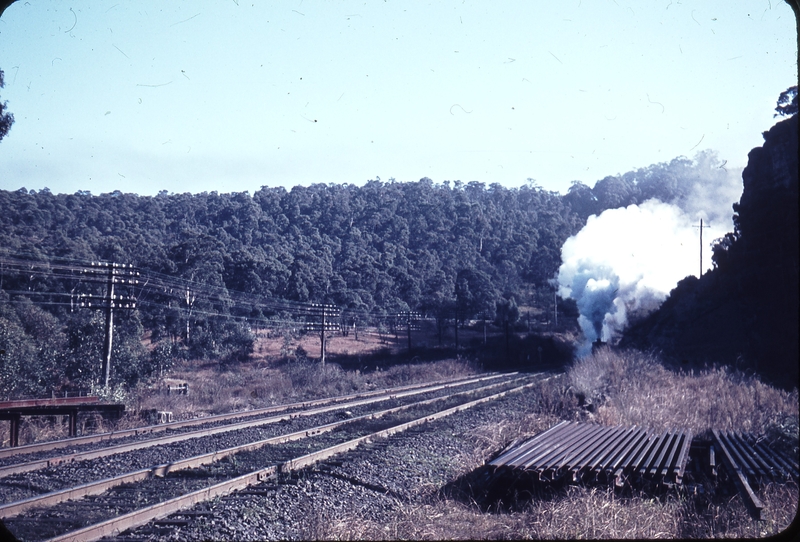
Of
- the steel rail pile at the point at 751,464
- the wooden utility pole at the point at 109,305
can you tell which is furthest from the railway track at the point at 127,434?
the steel rail pile at the point at 751,464

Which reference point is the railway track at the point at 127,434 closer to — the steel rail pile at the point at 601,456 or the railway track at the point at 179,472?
the railway track at the point at 179,472

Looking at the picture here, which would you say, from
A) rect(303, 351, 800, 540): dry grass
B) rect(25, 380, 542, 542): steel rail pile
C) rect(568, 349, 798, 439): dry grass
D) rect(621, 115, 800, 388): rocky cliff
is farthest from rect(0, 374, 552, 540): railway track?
rect(621, 115, 800, 388): rocky cliff

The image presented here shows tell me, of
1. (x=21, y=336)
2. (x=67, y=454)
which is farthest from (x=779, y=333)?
(x=21, y=336)

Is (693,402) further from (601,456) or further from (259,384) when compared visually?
(259,384)

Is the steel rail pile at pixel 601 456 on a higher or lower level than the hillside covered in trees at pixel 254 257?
lower

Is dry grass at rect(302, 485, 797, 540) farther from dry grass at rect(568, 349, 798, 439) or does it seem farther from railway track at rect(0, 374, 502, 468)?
railway track at rect(0, 374, 502, 468)

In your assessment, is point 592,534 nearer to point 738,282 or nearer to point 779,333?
point 779,333
